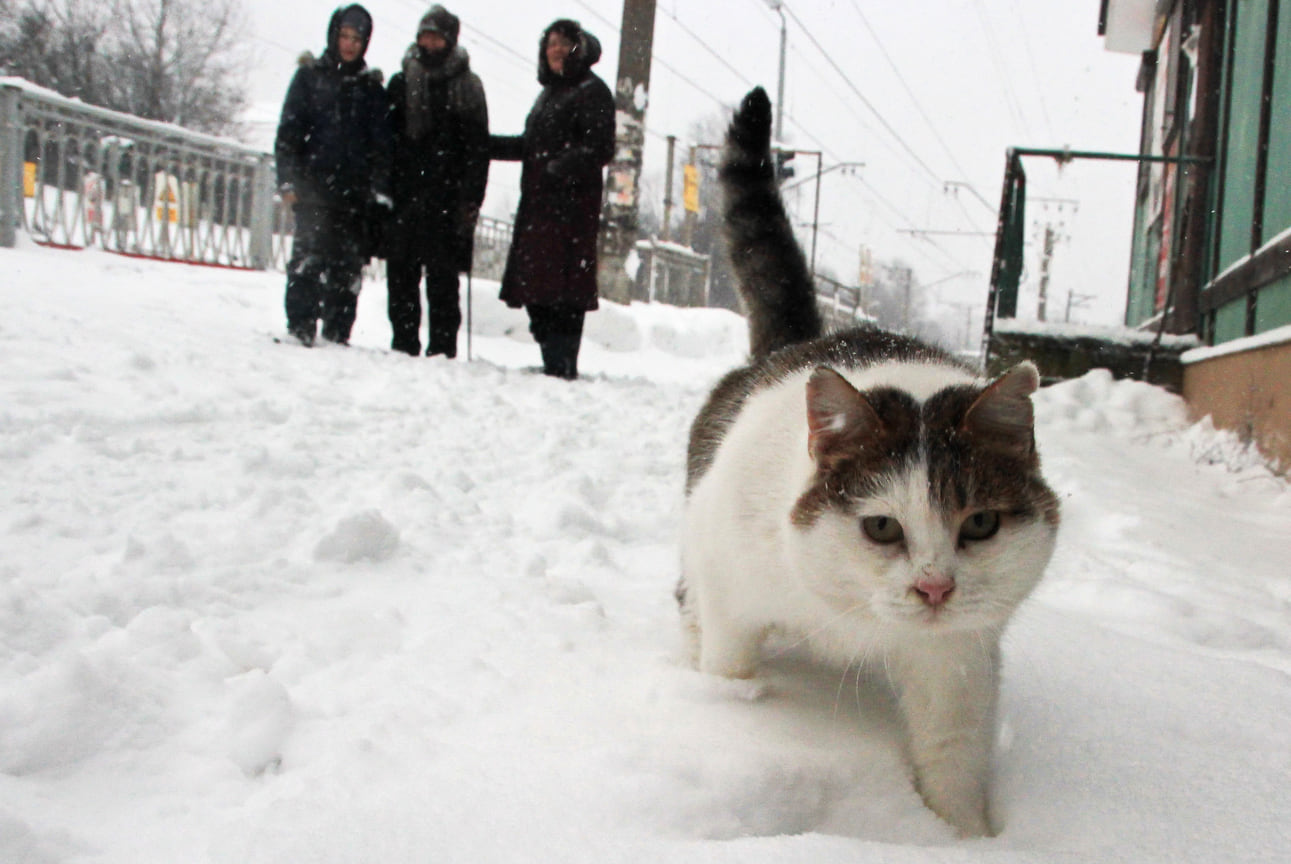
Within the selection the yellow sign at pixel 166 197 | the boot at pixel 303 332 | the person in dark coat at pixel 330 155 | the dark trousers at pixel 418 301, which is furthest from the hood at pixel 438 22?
the yellow sign at pixel 166 197

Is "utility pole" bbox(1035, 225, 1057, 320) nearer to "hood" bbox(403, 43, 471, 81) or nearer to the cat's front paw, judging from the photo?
"hood" bbox(403, 43, 471, 81)

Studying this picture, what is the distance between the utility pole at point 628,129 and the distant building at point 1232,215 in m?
5.12

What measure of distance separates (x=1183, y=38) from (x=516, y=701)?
9687mm

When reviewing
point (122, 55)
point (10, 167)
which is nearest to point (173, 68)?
point (122, 55)

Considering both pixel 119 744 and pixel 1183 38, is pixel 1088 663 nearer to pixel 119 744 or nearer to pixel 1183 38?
pixel 119 744

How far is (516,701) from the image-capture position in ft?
5.39

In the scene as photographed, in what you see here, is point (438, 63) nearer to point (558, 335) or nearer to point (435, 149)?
point (435, 149)

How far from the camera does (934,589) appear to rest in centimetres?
132

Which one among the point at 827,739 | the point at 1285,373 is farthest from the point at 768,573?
the point at 1285,373

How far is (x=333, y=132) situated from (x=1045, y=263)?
656 cm

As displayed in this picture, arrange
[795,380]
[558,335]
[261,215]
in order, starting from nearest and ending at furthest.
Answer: [795,380] → [558,335] → [261,215]

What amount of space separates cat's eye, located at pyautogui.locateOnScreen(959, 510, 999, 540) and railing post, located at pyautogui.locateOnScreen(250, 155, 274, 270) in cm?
1235

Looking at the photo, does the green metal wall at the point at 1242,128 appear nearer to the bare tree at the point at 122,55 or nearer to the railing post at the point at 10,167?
the railing post at the point at 10,167

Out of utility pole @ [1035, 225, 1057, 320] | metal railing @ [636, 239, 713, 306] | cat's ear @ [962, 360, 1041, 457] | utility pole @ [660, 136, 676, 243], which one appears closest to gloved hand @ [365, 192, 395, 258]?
cat's ear @ [962, 360, 1041, 457]
